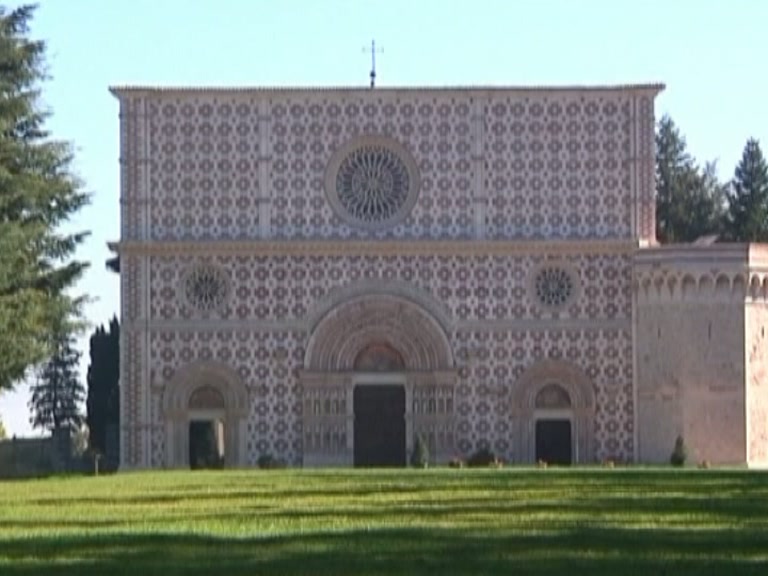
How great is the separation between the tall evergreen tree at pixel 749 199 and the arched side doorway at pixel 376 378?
894 inches

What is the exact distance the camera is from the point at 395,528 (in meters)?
23.5

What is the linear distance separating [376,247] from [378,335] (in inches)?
87.7

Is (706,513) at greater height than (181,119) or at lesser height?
lesser

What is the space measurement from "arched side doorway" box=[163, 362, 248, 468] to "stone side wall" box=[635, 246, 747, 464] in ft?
32.5

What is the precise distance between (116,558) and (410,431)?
3667cm

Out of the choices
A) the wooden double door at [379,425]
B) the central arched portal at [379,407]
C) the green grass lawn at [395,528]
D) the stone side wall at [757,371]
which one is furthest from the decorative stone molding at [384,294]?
the green grass lawn at [395,528]

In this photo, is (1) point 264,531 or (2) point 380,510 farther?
(2) point 380,510

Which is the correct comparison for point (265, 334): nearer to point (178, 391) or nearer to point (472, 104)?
point (178, 391)

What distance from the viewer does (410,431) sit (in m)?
56.7

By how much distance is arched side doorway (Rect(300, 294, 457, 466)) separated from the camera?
5659 cm

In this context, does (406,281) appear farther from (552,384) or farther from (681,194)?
(681,194)

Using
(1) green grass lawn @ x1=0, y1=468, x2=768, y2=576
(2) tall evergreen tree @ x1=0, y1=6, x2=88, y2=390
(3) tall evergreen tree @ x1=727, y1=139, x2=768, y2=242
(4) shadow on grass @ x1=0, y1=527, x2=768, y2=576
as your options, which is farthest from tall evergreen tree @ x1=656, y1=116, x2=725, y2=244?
(4) shadow on grass @ x1=0, y1=527, x2=768, y2=576

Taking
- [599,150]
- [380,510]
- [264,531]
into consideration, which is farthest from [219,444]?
[264,531]

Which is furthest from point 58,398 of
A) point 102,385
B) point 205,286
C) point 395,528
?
point 395,528
